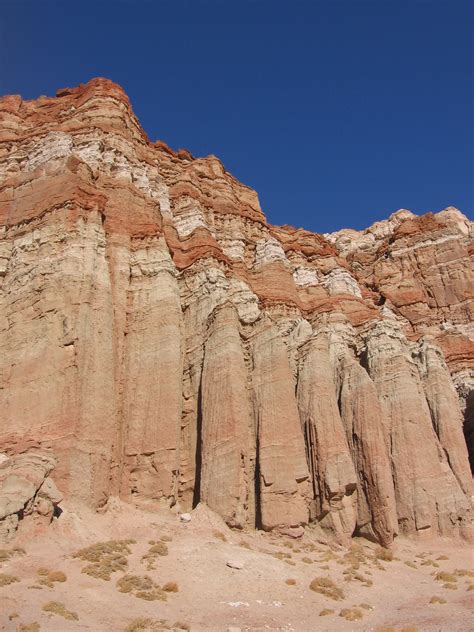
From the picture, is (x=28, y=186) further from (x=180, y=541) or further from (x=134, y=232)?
(x=180, y=541)

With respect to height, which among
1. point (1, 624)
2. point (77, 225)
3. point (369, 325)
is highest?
point (77, 225)

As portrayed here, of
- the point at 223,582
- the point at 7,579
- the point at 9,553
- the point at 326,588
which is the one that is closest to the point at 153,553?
the point at 223,582

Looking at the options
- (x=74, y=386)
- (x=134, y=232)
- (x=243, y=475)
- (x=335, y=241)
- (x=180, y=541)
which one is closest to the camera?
(x=180, y=541)

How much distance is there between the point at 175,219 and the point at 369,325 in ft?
48.8

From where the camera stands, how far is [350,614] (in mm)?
16391

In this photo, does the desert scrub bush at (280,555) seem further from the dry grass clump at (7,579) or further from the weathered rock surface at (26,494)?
the dry grass clump at (7,579)

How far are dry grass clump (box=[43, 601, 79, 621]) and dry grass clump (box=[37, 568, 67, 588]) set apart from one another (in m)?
1.77

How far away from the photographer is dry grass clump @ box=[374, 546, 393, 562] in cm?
2494

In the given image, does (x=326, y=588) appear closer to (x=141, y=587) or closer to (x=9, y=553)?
(x=141, y=587)

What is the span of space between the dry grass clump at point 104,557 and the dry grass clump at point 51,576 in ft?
3.27

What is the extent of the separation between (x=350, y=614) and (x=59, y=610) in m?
8.00

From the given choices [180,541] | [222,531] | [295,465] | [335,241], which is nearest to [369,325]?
[295,465]

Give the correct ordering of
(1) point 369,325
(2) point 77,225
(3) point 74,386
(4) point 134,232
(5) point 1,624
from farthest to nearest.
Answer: (1) point 369,325
(4) point 134,232
(2) point 77,225
(3) point 74,386
(5) point 1,624

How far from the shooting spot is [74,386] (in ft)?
78.2
